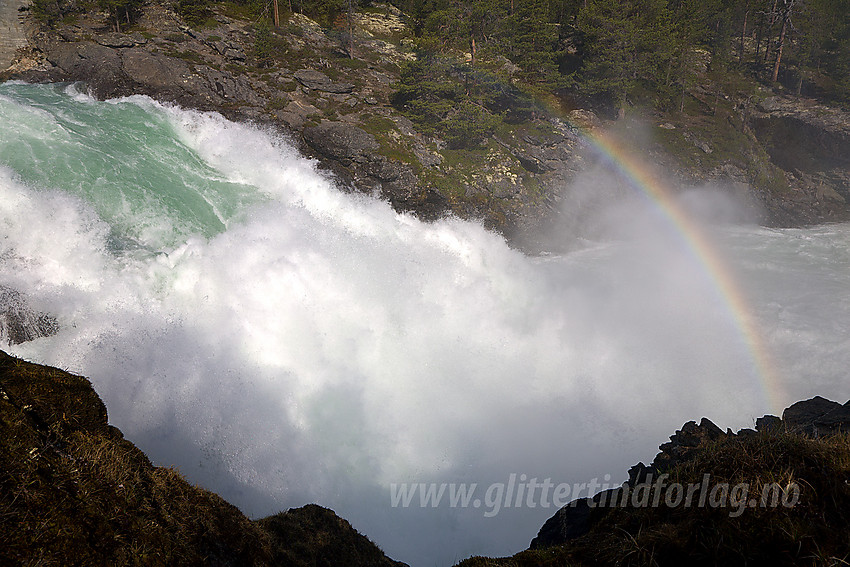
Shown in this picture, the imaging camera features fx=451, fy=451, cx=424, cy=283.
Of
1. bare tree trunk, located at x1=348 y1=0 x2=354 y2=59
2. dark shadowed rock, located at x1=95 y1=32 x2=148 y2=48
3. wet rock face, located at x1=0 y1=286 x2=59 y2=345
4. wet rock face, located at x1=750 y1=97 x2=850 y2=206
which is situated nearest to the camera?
wet rock face, located at x1=0 y1=286 x2=59 y2=345

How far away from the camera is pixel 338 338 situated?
43.4 ft

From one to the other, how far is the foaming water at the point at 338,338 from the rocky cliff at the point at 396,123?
476 centimetres

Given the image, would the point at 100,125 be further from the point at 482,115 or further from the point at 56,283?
the point at 482,115

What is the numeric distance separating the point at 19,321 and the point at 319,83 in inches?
944

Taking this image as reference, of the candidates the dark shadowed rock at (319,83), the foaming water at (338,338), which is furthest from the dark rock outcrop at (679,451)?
the dark shadowed rock at (319,83)

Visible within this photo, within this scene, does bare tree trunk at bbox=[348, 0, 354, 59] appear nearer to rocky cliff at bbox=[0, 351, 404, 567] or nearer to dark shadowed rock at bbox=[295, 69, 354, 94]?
dark shadowed rock at bbox=[295, 69, 354, 94]

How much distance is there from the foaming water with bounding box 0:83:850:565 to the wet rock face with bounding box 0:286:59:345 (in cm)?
22

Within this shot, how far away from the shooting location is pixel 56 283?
10672 millimetres

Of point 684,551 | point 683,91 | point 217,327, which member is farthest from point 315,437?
point 683,91

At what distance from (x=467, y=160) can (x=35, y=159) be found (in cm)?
2005

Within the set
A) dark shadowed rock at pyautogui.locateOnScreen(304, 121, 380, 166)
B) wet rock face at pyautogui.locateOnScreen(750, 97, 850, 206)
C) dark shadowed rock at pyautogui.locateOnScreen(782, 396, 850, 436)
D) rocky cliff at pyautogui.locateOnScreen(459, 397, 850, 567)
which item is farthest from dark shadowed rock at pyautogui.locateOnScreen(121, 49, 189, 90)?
wet rock face at pyautogui.locateOnScreen(750, 97, 850, 206)

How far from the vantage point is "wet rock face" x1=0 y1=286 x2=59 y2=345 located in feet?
31.4

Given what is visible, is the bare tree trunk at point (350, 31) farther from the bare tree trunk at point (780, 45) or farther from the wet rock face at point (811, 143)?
the bare tree trunk at point (780, 45)

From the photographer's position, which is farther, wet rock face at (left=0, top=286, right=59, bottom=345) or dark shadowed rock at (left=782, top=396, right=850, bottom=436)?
wet rock face at (left=0, top=286, right=59, bottom=345)
